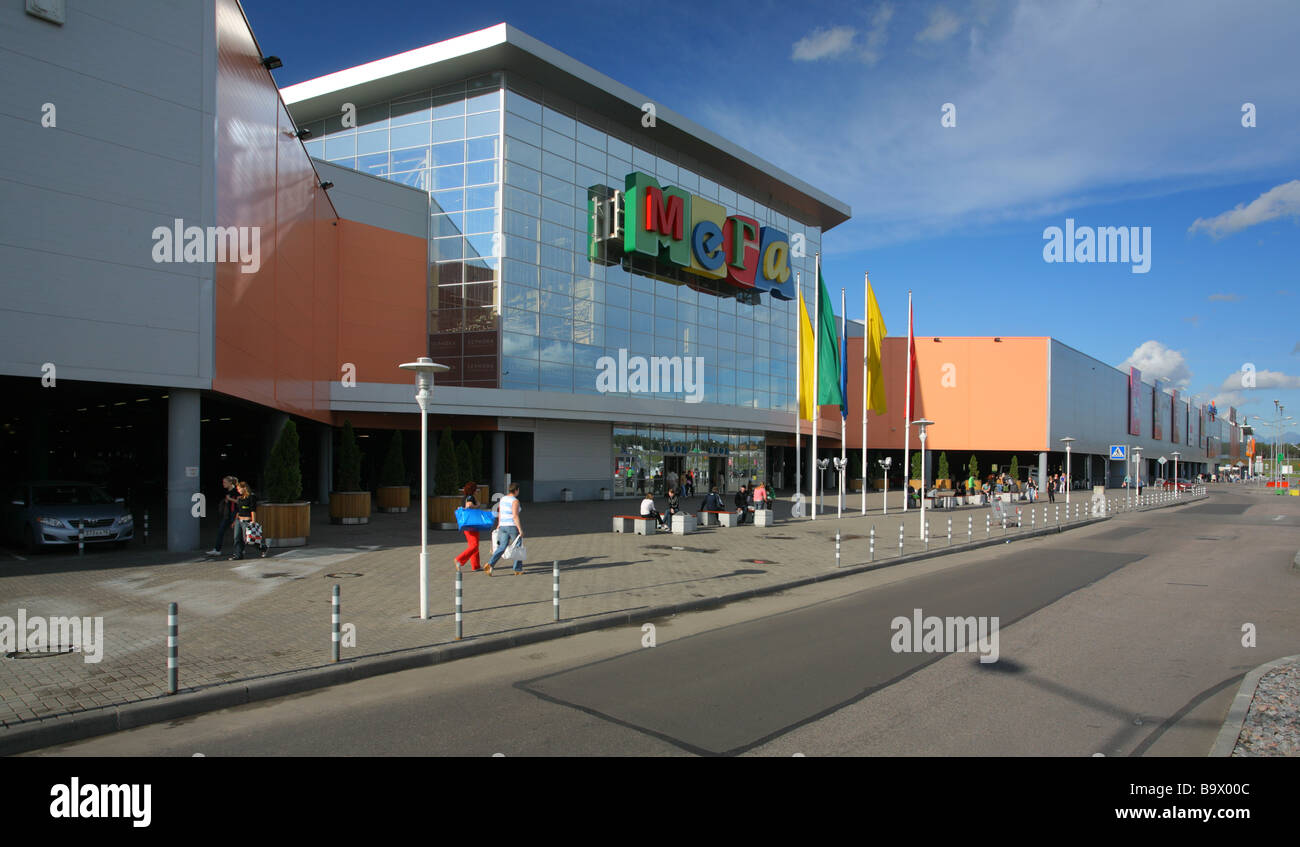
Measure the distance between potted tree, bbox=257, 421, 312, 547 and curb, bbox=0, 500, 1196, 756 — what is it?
10271mm

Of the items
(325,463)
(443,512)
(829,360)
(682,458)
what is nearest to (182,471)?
(443,512)

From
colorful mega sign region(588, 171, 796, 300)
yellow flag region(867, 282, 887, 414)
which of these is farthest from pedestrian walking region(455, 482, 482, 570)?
colorful mega sign region(588, 171, 796, 300)

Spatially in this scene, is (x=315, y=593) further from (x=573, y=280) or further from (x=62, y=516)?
(x=573, y=280)

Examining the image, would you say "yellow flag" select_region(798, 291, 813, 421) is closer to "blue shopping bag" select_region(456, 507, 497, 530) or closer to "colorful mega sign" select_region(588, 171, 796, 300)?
"colorful mega sign" select_region(588, 171, 796, 300)

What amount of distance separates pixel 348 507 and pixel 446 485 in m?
3.55

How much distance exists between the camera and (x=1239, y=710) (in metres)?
6.34

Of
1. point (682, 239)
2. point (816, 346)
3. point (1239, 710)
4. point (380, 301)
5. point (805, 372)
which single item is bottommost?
point (1239, 710)

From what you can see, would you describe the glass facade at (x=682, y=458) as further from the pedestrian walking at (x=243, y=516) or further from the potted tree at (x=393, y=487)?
the pedestrian walking at (x=243, y=516)

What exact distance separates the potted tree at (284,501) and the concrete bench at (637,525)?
28.3 ft

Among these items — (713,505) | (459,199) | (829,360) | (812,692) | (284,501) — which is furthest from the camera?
(459,199)

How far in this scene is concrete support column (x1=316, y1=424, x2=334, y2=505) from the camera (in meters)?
32.4

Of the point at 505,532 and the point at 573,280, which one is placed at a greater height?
the point at 573,280
